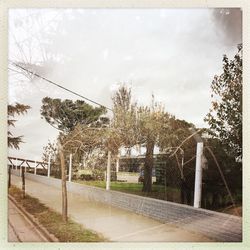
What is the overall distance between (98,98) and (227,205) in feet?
3.92

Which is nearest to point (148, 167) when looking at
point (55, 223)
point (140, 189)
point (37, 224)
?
point (140, 189)

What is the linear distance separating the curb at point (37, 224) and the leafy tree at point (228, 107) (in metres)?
1.38

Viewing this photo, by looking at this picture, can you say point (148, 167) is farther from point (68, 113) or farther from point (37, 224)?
point (37, 224)

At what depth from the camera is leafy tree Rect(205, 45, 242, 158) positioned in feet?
10.3

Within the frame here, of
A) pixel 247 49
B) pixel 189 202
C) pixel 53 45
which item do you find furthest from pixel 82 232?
pixel 247 49

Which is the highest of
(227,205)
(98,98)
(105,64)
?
(105,64)

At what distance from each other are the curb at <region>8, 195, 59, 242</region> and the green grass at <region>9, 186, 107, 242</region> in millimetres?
20

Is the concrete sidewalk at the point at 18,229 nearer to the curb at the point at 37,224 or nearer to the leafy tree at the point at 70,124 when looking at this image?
the curb at the point at 37,224

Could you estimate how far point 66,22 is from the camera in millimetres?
3152

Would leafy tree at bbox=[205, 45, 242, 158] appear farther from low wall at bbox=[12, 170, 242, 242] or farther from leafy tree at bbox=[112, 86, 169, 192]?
low wall at bbox=[12, 170, 242, 242]

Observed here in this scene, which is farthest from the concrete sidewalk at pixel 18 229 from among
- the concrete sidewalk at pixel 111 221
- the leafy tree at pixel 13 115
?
the leafy tree at pixel 13 115

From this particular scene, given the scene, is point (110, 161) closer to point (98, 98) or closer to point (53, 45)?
point (98, 98)

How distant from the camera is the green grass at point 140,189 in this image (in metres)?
3.19

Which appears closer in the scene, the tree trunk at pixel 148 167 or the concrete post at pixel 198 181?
the concrete post at pixel 198 181
